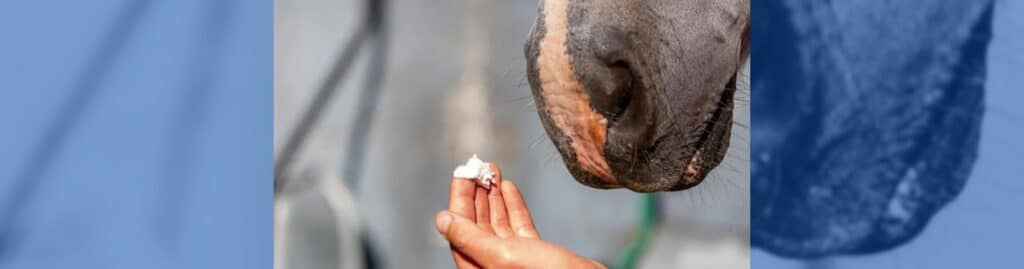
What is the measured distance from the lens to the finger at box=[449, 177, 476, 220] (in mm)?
664

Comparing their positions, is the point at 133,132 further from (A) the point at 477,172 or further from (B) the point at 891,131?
(B) the point at 891,131

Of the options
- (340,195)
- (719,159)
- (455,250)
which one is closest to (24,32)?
(340,195)

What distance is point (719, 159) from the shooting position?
1.91 feet

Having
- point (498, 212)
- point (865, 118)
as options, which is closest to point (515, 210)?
point (498, 212)

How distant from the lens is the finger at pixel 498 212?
2.25 feet

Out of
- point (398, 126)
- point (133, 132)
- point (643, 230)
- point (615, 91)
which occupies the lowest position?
point (643, 230)

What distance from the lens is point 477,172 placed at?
692 millimetres

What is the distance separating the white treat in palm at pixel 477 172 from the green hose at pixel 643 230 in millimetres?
582

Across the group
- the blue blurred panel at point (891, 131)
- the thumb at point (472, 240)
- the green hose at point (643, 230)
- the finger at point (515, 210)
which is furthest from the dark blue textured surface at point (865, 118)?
the thumb at point (472, 240)

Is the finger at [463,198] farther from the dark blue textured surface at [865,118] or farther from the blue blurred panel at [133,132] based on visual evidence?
the dark blue textured surface at [865,118]

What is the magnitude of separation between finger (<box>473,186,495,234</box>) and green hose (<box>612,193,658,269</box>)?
60 cm

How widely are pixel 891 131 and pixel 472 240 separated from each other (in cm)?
87

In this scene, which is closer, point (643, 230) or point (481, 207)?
point (481, 207)

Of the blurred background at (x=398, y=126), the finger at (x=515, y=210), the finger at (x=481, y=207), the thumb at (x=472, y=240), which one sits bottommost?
the blurred background at (x=398, y=126)
